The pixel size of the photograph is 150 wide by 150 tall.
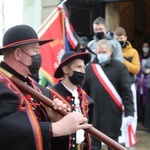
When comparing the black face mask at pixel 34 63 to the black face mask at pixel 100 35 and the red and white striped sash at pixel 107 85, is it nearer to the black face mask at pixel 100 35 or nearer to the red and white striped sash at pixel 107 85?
the red and white striped sash at pixel 107 85

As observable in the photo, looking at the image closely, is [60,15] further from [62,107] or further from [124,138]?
[62,107]

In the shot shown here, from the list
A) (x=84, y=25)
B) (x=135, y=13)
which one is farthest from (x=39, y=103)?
(x=135, y=13)

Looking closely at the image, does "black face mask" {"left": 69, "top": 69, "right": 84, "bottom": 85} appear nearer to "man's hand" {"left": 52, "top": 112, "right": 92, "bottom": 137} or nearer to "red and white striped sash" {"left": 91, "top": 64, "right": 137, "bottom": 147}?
"red and white striped sash" {"left": 91, "top": 64, "right": 137, "bottom": 147}

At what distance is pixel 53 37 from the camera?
6.57m

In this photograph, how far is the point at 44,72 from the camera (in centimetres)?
646

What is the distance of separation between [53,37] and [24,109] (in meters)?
4.12

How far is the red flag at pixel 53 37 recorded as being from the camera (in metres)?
6.49

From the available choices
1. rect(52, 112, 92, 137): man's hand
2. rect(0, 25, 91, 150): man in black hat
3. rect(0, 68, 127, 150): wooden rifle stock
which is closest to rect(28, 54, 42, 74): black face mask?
rect(0, 25, 91, 150): man in black hat

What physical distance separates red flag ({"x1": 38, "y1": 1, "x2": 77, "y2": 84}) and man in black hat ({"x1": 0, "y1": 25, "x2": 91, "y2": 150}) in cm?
363

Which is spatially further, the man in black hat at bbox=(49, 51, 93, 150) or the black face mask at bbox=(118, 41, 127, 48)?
the black face mask at bbox=(118, 41, 127, 48)

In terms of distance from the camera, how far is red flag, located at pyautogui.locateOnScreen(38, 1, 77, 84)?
256 inches

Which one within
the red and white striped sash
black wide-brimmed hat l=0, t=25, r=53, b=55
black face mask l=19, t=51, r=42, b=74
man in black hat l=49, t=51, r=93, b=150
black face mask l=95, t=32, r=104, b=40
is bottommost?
the red and white striped sash

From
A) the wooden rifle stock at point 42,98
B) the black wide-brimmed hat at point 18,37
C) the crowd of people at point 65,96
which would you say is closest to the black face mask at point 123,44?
the crowd of people at point 65,96

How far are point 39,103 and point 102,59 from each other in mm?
2821
